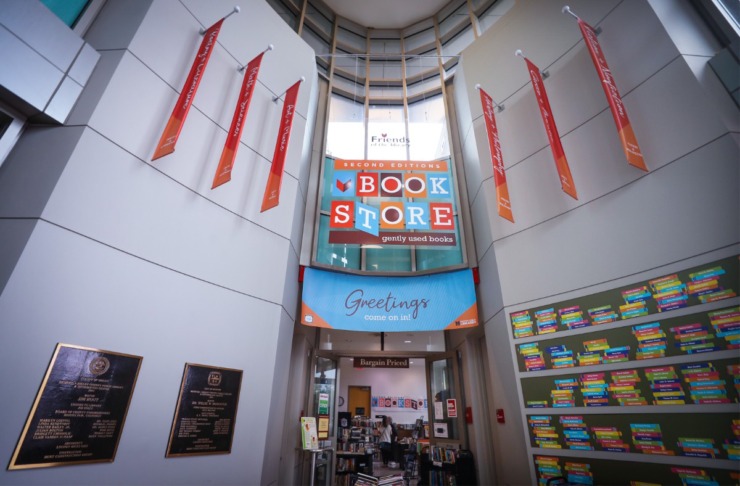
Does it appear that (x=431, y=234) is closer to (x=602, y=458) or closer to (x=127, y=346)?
(x=602, y=458)

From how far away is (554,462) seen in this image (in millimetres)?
3982

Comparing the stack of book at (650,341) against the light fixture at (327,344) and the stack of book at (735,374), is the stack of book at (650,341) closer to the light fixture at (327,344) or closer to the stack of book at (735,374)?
the stack of book at (735,374)

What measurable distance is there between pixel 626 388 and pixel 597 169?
8.95 ft

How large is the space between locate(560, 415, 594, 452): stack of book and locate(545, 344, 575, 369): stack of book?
1.93ft

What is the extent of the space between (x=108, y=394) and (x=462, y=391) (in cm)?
606

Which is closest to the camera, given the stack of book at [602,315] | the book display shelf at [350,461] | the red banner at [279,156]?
the stack of book at [602,315]

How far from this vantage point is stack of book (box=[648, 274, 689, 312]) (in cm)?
339

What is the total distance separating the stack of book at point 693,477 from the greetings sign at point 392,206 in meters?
3.98

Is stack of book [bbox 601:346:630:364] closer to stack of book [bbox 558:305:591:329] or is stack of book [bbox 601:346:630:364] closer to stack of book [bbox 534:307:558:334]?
stack of book [bbox 558:305:591:329]

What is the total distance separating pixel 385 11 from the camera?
31.1 ft

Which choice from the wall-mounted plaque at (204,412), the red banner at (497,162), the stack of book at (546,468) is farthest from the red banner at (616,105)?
the wall-mounted plaque at (204,412)

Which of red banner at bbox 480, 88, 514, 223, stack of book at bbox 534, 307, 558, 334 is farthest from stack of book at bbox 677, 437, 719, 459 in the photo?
red banner at bbox 480, 88, 514, 223

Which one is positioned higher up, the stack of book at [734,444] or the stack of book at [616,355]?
the stack of book at [616,355]

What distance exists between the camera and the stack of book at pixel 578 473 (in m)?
3.72
